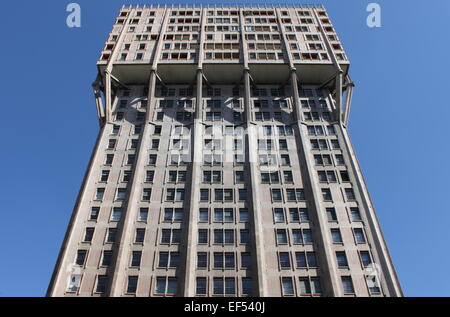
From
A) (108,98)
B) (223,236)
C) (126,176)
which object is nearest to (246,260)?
(223,236)

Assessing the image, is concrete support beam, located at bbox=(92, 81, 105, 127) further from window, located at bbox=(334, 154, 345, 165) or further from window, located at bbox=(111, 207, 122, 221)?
window, located at bbox=(334, 154, 345, 165)

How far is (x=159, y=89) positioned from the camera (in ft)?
179

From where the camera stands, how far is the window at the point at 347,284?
32562 millimetres

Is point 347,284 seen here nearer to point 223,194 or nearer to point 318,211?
point 318,211

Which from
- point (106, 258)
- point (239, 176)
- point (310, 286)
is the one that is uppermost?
Answer: point (239, 176)

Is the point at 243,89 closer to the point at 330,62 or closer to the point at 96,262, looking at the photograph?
the point at 330,62

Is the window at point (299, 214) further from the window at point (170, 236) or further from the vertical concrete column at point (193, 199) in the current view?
the window at point (170, 236)

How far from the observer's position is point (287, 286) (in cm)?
3300

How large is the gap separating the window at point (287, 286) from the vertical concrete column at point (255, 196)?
74.3 inches

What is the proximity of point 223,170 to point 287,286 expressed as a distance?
49.4ft

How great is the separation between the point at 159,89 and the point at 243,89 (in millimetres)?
12307

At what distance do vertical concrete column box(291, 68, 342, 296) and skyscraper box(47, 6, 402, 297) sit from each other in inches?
6.7

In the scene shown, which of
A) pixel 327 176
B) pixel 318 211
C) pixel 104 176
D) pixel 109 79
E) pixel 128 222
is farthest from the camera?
pixel 109 79
